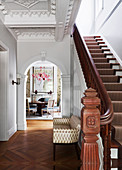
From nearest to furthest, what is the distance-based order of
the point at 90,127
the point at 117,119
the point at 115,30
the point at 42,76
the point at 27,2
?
the point at 90,127 → the point at 117,119 → the point at 27,2 → the point at 115,30 → the point at 42,76

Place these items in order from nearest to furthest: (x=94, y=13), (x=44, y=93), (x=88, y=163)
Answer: (x=88, y=163) < (x=94, y=13) < (x=44, y=93)

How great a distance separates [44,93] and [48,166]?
9.57 m

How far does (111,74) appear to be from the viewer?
4.81 metres

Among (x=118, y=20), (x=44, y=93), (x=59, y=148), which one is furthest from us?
(x=44, y=93)

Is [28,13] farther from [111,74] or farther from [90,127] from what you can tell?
[90,127]

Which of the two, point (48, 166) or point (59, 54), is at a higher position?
point (59, 54)

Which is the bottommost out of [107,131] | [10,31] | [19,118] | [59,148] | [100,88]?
[59,148]

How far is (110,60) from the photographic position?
17.9ft

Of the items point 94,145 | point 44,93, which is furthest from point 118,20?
point 44,93

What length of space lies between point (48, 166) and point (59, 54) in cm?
409

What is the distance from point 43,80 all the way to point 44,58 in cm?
648

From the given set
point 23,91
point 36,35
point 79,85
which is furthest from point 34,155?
point 36,35

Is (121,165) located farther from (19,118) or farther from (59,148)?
(19,118)

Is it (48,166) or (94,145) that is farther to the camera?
(48,166)
